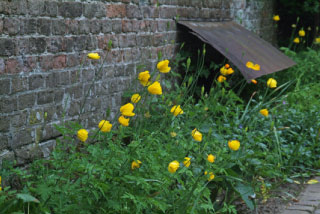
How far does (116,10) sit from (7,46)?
145 centimetres

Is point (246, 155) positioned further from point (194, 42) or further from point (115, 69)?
point (194, 42)

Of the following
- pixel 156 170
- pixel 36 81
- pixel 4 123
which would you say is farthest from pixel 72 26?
pixel 156 170

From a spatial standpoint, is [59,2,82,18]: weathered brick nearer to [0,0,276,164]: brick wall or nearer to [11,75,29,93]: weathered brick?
[0,0,276,164]: brick wall

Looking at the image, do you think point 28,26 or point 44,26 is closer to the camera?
point 28,26

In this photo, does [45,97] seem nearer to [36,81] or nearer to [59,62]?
[36,81]

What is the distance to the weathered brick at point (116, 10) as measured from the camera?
4305 mm

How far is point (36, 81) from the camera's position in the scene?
11.4ft

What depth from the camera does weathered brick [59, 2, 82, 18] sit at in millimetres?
3680

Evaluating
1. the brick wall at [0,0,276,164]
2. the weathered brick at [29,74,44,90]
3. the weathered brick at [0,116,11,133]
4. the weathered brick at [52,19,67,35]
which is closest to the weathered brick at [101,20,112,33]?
the brick wall at [0,0,276,164]

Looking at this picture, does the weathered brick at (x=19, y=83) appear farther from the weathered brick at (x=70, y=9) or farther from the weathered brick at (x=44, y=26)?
the weathered brick at (x=70, y=9)

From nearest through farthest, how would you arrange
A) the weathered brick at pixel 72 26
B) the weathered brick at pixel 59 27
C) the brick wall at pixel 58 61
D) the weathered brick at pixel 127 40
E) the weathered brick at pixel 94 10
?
the brick wall at pixel 58 61 < the weathered brick at pixel 59 27 < the weathered brick at pixel 72 26 < the weathered brick at pixel 94 10 < the weathered brick at pixel 127 40

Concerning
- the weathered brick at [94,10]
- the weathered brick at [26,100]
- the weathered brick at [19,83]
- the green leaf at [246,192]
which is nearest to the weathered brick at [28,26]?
the weathered brick at [19,83]

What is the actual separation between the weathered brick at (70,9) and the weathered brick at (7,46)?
570mm

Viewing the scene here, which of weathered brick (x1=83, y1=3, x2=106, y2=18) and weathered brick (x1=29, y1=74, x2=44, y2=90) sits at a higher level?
weathered brick (x1=83, y1=3, x2=106, y2=18)
